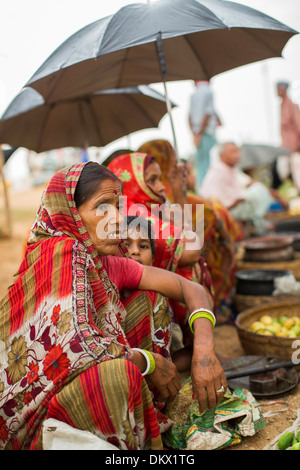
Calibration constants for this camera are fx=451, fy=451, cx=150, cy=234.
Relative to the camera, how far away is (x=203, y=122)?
7758 millimetres

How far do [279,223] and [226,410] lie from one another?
5556 millimetres

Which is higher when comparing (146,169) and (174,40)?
(174,40)

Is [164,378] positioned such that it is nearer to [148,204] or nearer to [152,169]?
[148,204]

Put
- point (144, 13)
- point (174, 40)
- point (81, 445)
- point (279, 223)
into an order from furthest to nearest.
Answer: point (279, 223)
point (174, 40)
point (144, 13)
point (81, 445)

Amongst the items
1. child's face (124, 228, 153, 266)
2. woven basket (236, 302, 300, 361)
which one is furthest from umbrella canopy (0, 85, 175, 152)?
woven basket (236, 302, 300, 361)

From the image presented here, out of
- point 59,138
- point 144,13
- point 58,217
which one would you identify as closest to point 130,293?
point 58,217

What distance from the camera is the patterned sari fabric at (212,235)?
3998 mm

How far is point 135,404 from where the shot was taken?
170 cm

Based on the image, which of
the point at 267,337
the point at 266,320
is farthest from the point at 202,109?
the point at 267,337

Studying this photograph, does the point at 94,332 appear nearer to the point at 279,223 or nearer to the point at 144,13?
the point at 144,13

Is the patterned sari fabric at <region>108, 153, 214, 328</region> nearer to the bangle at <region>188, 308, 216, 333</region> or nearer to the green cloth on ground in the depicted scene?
the bangle at <region>188, 308, 216, 333</region>

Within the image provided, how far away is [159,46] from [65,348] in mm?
2549

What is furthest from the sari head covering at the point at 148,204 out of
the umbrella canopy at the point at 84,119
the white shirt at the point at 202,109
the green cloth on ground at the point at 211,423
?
the white shirt at the point at 202,109

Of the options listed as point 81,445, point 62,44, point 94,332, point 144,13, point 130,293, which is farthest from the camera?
point 62,44
